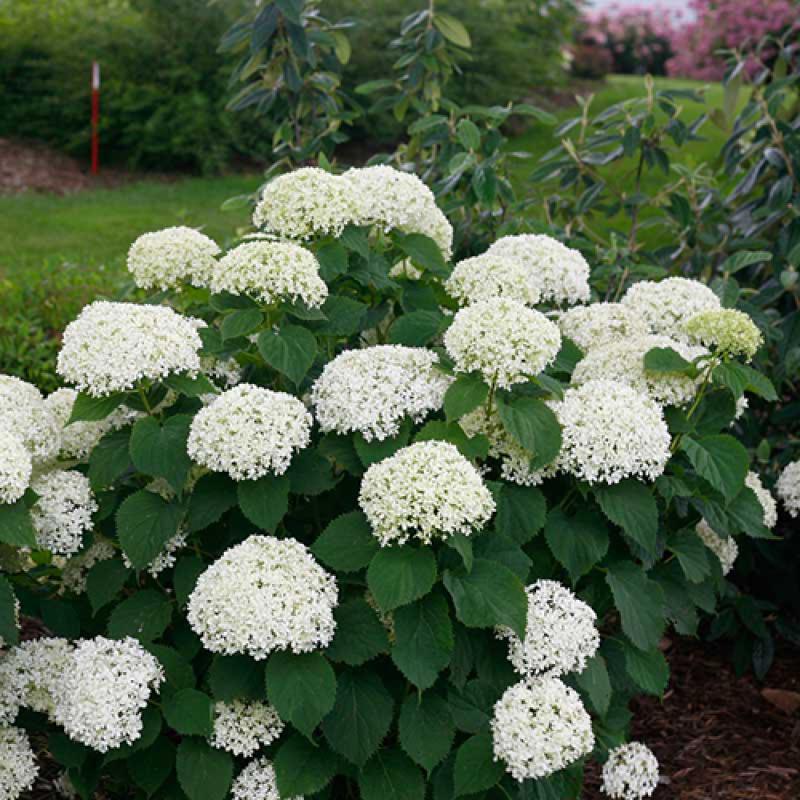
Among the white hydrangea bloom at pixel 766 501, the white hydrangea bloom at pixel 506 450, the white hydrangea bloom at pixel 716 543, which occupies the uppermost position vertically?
the white hydrangea bloom at pixel 506 450

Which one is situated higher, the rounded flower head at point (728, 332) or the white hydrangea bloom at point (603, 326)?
the rounded flower head at point (728, 332)

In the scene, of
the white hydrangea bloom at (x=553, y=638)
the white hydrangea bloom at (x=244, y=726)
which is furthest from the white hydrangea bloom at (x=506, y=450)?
the white hydrangea bloom at (x=244, y=726)

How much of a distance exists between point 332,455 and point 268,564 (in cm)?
31

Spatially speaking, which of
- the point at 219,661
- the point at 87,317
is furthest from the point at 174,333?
the point at 219,661

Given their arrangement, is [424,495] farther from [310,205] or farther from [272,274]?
[310,205]

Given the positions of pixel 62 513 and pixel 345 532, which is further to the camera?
pixel 62 513

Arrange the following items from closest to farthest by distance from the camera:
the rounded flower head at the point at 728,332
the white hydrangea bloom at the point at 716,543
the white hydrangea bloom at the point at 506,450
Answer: the white hydrangea bloom at the point at 506,450, the rounded flower head at the point at 728,332, the white hydrangea bloom at the point at 716,543

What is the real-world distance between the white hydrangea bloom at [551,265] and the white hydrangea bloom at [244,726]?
135 centimetres

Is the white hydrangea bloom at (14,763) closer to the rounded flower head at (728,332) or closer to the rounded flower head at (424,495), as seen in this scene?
the rounded flower head at (424,495)

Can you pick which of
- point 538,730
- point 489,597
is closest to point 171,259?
point 489,597

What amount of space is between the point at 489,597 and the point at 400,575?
192 millimetres

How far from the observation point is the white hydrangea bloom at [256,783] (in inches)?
91.8

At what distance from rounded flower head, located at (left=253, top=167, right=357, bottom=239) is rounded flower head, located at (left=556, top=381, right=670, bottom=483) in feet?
2.51

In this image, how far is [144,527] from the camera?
92.8 inches
